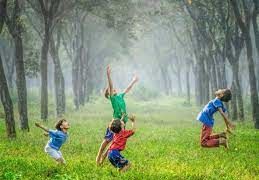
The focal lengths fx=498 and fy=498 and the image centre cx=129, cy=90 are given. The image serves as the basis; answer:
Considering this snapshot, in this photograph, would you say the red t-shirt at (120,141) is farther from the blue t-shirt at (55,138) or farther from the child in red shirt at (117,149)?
the blue t-shirt at (55,138)

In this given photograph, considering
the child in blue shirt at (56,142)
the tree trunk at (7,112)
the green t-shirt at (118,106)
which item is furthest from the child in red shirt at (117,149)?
the tree trunk at (7,112)

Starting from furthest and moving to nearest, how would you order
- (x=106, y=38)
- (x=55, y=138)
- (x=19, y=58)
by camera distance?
(x=106, y=38) → (x=19, y=58) → (x=55, y=138)

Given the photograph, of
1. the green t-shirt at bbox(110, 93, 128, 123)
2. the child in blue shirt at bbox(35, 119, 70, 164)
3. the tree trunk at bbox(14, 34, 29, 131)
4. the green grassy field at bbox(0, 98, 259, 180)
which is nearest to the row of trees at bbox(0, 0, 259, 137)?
the tree trunk at bbox(14, 34, 29, 131)

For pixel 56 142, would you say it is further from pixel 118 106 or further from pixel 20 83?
pixel 20 83

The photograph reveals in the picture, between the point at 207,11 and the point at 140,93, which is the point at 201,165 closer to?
the point at 207,11

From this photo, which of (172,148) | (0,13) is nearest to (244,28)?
(172,148)

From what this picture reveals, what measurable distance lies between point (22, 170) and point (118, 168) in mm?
2232

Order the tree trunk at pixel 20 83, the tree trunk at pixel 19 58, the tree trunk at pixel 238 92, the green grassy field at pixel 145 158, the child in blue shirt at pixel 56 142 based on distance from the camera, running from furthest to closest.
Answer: the tree trunk at pixel 238 92, the tree trunk at pixel 20 83, the tree trunk at pixel 19 58, the child in blue shirt at pixel 56 142, the green grassy field at pixel 145 158

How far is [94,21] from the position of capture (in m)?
55.4

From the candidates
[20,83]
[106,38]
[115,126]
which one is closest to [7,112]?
[20,83]

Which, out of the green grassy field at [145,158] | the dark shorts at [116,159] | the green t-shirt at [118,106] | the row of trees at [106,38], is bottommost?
the green grassy field at [145,158]

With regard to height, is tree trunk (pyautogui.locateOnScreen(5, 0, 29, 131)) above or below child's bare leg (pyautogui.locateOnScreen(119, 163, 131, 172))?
above

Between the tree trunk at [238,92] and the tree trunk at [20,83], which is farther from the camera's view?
the tree trunk at [238,92]

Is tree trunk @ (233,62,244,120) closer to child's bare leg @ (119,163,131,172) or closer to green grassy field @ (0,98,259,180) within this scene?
green grassy field @ (0,98,259,180)
